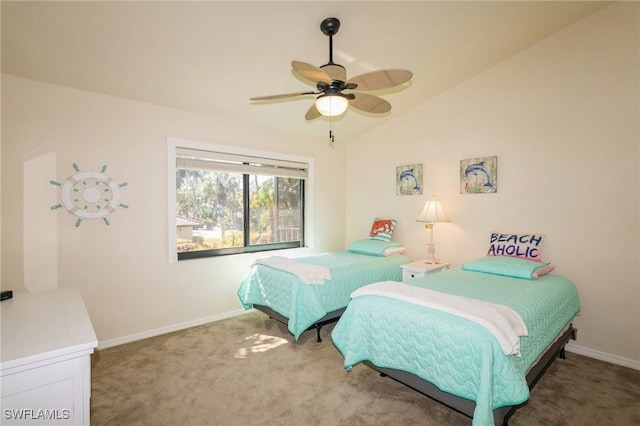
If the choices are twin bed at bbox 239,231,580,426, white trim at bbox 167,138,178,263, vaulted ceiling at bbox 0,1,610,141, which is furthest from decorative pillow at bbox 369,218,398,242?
white trim at bbox 167,138,178,263

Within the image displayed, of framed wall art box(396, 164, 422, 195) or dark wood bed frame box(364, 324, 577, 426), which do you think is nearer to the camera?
dark wood bed frame box(364, 324, 577, 426)

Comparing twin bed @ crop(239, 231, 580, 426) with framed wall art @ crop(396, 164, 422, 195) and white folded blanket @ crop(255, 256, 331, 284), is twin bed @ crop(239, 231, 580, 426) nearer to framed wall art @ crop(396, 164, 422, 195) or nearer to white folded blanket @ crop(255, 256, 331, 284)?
white folded blanket @ crop(255, 256, 331, 284)

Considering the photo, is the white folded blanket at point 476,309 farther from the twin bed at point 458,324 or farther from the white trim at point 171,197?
the white trim at point 171,197

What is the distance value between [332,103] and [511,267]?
2.15 metres

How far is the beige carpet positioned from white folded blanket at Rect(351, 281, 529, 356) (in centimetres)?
68

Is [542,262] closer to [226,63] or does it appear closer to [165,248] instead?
[226,63]

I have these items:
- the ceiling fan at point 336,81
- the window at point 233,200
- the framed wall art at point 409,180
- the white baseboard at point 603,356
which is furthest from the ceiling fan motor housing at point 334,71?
A: the white baseboard at point 603,356

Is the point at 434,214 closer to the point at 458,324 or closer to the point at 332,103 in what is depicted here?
the point at 458,324

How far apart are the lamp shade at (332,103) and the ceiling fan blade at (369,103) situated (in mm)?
240

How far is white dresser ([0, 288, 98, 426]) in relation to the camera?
3.72 ft

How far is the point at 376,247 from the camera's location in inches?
154

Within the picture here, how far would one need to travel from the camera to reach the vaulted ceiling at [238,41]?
2.02 meters

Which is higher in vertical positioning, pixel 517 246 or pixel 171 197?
pixel 171 197

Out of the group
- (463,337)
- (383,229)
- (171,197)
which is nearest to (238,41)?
(171,197)
